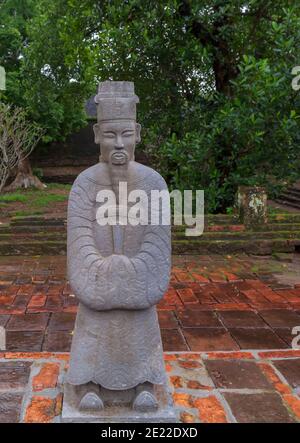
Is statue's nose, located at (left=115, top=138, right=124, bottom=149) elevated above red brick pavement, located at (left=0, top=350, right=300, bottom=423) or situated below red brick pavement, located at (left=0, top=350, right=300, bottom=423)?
above

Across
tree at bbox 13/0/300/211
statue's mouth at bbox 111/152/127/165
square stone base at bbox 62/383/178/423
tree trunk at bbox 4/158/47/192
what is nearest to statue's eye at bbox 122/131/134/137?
statue's mouth at bbox 111/152/127/165

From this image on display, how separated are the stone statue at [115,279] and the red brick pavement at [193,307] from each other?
3.67 ft

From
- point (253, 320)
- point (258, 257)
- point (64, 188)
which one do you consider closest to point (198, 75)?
point (258, 257)

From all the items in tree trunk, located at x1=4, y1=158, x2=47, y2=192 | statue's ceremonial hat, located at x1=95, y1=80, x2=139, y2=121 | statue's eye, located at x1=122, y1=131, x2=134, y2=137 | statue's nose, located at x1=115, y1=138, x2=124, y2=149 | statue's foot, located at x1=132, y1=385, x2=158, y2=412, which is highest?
statue's ceremonial hat, located at x1=95, y1=80, x2=139, y2=121

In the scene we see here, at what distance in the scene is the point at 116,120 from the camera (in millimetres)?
2783

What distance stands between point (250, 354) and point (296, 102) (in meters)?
4.60

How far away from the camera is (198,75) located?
8438 millimetres

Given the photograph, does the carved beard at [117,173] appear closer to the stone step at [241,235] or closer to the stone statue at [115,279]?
the stone statue at [115,279]

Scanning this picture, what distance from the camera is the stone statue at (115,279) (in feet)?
9.06

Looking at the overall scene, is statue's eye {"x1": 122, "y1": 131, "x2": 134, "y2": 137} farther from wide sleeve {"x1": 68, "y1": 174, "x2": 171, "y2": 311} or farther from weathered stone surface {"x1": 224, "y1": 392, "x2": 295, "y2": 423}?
weathered stone surface {"x1": 224, "y1": 392, "x2": 295, "y2": 423}

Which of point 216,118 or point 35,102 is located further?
point 35,102

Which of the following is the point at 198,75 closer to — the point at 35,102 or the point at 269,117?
the point at 269,117

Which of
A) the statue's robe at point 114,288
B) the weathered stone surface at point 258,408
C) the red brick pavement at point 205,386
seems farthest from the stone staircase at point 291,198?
the statue's robe at point 114,288

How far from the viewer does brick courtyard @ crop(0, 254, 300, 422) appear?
3049 millimetres
